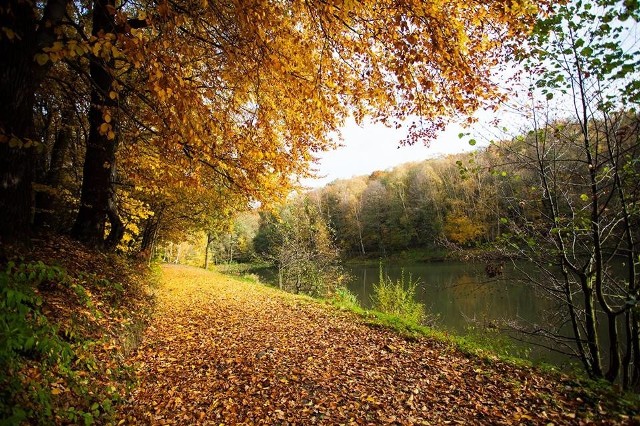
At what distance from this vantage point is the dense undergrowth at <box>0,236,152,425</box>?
2424 millimetres

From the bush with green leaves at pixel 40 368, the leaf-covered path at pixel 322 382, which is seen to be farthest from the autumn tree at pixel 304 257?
the bush with green leaves at pixel 40 368

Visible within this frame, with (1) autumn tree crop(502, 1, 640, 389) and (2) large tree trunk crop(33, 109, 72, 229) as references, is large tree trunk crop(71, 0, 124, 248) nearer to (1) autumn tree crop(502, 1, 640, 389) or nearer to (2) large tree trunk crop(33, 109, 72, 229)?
(2) large tree trunk crop(33, 109, 72, 229)

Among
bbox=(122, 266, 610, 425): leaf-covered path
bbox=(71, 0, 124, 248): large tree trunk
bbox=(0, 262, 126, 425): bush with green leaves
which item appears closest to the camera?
bbox=(0, 262, 126, 425): bush with green leaves

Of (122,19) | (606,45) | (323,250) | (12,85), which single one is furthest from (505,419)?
(323,250)

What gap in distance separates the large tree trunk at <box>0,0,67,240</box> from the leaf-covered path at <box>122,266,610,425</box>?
8.34 ft

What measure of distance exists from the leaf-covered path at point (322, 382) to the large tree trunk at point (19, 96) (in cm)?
254

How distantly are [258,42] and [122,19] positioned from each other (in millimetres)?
1555

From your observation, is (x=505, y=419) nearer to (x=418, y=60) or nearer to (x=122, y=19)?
(x=418, y=60)

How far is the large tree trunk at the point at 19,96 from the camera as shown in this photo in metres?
3.70

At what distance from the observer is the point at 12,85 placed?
3762 mm

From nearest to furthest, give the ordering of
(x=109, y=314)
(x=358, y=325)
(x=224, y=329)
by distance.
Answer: (x=109, y=314)
(x=224, y=329)
(x=358, y=325)

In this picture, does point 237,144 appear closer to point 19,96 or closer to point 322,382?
point 19,96

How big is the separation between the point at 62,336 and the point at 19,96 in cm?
276

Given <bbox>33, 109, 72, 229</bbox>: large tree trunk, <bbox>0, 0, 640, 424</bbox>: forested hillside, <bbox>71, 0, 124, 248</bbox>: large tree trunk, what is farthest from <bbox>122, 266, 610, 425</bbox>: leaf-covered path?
<bbox>33, 109, 72, 229</bbox>: large tree trunk
